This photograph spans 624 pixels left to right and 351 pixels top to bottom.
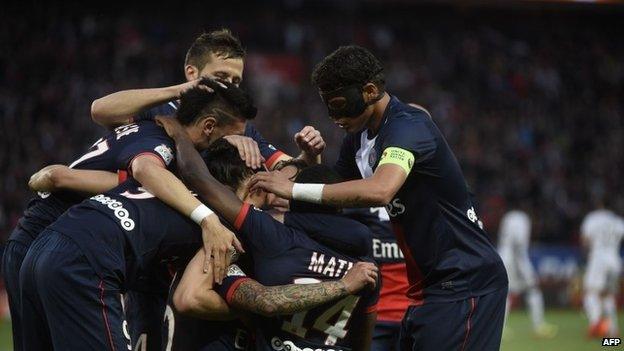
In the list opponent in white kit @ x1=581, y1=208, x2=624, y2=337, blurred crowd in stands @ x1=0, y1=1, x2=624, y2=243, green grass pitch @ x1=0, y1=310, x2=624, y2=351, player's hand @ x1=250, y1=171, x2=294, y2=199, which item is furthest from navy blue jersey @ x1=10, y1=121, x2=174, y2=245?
blurred crowd in stands @ x1=0, y1=1, x2=624, y2=243

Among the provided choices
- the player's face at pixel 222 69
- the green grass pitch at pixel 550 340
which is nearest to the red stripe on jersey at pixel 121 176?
the player's face at pixel 222 69

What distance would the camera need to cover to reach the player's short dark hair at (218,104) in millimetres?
5602

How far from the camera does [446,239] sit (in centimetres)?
547

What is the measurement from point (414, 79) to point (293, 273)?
24.5m

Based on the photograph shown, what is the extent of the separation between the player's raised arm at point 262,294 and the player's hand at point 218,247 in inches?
2.4

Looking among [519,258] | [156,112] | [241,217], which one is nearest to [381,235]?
[156,112]

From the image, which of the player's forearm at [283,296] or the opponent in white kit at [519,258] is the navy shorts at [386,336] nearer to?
the player's forearm at [283,296]

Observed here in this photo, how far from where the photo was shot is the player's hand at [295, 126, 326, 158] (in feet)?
19.4

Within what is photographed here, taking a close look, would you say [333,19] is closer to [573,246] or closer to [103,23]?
Answer: [103,23]

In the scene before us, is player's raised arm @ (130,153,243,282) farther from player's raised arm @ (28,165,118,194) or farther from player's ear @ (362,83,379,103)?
player's ear @ (362,83,379,103)

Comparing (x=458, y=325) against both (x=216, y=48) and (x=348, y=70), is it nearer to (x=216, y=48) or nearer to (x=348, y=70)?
(x=348, y=70)

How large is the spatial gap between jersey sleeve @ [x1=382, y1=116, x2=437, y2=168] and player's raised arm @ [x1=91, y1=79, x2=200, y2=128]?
53.8 inches

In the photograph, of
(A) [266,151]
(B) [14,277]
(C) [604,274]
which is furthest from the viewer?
(C) [604,274]

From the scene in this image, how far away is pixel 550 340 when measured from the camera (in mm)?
16641
